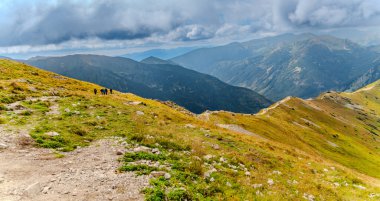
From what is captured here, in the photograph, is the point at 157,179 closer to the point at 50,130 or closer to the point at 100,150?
the point at 100,150

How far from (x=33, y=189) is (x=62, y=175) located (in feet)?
6.40

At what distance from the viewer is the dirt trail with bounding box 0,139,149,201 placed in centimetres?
1455

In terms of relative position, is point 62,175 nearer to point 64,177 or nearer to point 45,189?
point 64,177

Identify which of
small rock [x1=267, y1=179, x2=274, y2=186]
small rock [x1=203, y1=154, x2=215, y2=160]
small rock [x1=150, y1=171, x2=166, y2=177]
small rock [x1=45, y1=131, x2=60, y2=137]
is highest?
small rock [x1=45, y1=131, x2=60, y2=137]

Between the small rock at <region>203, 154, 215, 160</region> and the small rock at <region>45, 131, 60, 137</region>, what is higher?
the small rock at <region>45, 131, 60, 137</region>

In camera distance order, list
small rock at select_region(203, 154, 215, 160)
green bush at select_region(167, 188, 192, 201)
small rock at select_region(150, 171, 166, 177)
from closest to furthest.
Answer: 1. green bush at select_region(167, 188, 192, 201)
2. small rock at select_region(150, 171, 166, 177)
3. small rock at select_region(203, 154, 215, 160)

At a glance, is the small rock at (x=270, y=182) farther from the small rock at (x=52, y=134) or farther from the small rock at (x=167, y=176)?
the small rock at (x=52, y=134)

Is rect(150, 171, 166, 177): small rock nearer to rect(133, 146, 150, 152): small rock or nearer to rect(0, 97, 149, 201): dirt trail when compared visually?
rect(0, 97, 149, 201): dirt trail

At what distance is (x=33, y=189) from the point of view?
14805mm

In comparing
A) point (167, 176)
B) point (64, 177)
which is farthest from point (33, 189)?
point (167, 176)

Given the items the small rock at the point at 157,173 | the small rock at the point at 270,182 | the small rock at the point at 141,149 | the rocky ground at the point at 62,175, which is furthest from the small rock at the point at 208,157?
the rocky ground at the point at 62,175

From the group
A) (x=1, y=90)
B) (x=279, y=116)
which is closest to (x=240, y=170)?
(x=1, y=90)

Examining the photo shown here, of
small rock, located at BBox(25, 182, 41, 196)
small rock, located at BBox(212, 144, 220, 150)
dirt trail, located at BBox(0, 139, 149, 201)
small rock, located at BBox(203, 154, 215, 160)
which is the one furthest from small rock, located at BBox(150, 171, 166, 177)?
small rock, located at BBox(212, 144, 220, 150)

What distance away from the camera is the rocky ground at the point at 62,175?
1459 cm
